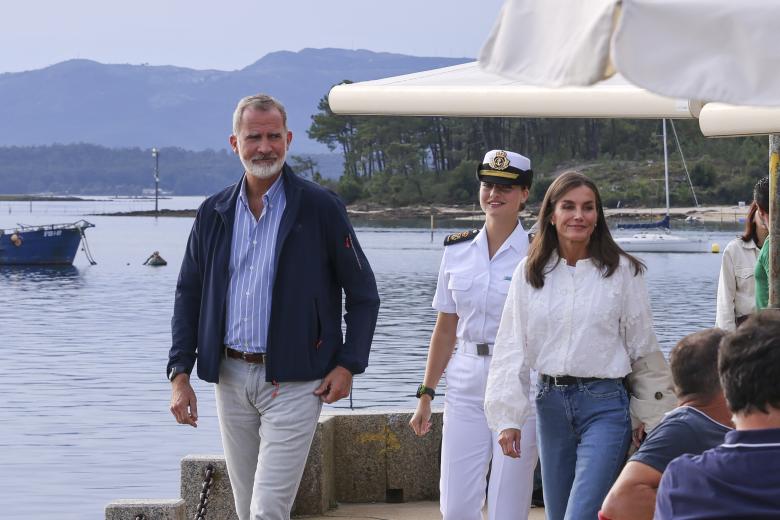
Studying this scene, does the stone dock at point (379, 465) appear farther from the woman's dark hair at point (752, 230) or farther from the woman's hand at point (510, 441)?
the woman's hand at point (510, 441)

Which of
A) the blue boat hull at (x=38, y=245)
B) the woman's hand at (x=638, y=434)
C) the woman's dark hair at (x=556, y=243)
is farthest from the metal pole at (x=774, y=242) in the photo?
the blue boat hull at (x=38, y=245)

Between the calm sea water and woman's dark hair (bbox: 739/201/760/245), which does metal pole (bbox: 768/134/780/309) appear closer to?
woman's dark hair (bbox: 739/201/760/245)

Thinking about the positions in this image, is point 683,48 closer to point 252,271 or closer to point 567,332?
point 567,332

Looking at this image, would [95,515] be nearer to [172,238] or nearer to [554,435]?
[554,435]

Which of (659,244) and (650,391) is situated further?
(659,244)

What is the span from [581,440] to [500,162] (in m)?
1.24

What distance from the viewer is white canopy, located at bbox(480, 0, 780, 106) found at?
293 centimetres

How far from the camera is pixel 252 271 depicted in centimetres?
502

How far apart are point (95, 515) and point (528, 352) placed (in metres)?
10.7

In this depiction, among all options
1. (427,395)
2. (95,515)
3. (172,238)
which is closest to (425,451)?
(427,395)

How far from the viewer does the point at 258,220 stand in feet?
16.7

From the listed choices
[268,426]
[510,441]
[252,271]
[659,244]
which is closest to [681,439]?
[510,441]

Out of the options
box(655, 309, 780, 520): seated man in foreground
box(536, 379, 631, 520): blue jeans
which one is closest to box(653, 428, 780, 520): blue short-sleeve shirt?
box(655, 309, 780, 520): seated man in foreground

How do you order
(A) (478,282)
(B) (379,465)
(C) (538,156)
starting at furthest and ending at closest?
1. (C) (538,156)
2. (B) (379,465)
3. (A) (478,282)
